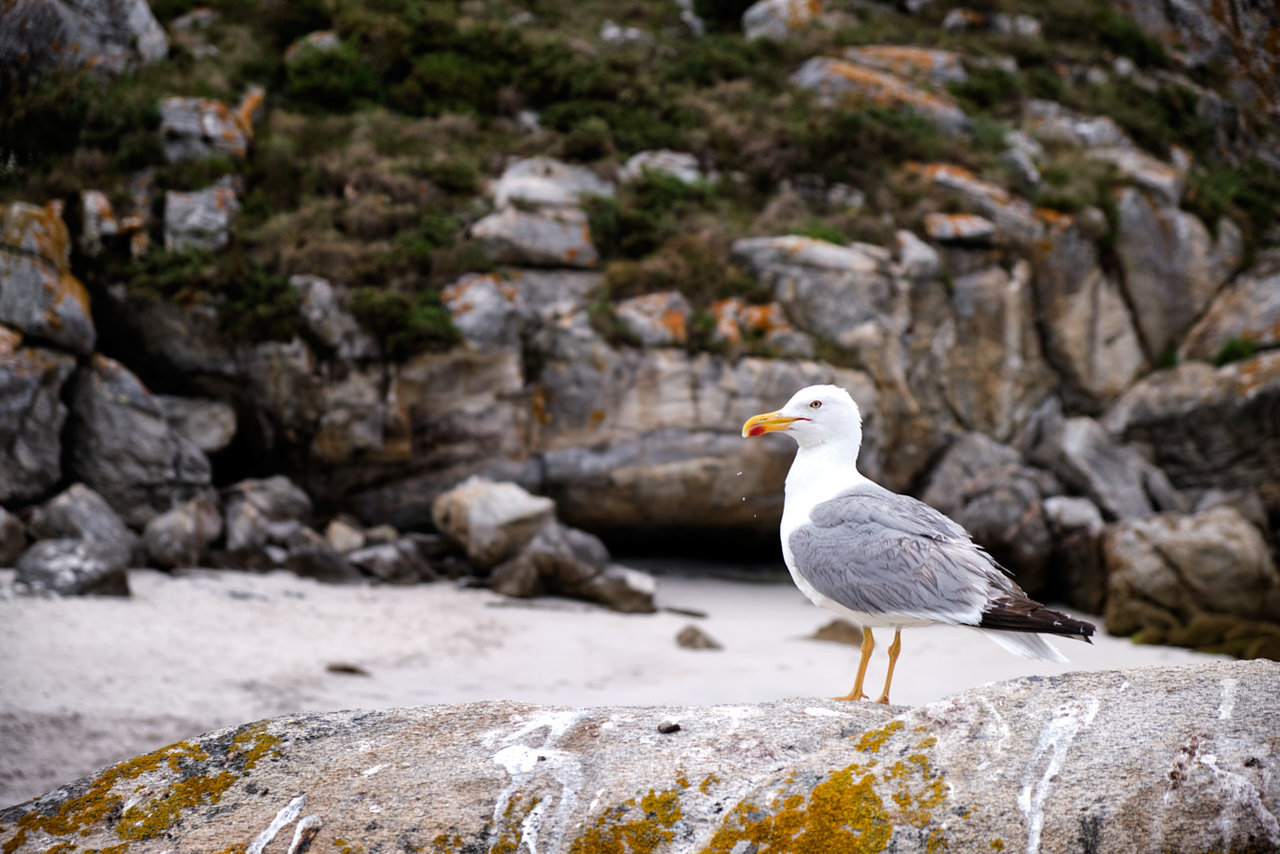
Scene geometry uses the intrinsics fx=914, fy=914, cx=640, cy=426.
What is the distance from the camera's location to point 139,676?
704 centimetres

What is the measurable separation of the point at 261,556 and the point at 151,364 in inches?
158

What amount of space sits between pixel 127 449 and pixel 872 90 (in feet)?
58.3

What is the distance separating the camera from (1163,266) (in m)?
18.7

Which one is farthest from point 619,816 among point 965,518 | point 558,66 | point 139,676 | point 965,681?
point 558,66

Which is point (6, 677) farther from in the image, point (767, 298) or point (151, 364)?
point (767, 298)

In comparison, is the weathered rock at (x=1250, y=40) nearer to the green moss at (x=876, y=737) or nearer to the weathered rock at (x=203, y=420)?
the green moss at (x=876, y=737)

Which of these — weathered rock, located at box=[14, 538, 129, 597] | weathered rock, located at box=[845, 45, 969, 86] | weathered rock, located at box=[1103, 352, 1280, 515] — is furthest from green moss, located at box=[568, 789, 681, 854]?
weathered rock, located at box=[845, 45, 969, 86]

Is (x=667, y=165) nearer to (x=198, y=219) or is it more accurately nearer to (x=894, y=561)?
(x=198, y=219)

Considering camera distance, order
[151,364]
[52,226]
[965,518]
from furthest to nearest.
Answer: [965,518]
[151,364]
[52,226]

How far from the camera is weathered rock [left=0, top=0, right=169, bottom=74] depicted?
231 inches

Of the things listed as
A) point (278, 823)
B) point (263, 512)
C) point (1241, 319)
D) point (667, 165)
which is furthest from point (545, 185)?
point (278, 823)

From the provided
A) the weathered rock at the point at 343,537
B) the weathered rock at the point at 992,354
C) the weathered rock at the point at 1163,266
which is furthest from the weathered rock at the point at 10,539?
the weathered rock at the point at 1163,266

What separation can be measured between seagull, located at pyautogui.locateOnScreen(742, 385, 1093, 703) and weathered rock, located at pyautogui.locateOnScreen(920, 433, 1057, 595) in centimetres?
1044

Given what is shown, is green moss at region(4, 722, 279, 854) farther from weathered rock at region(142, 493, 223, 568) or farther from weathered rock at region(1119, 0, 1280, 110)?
weathered rock at region(142, 493, 223, 568)
